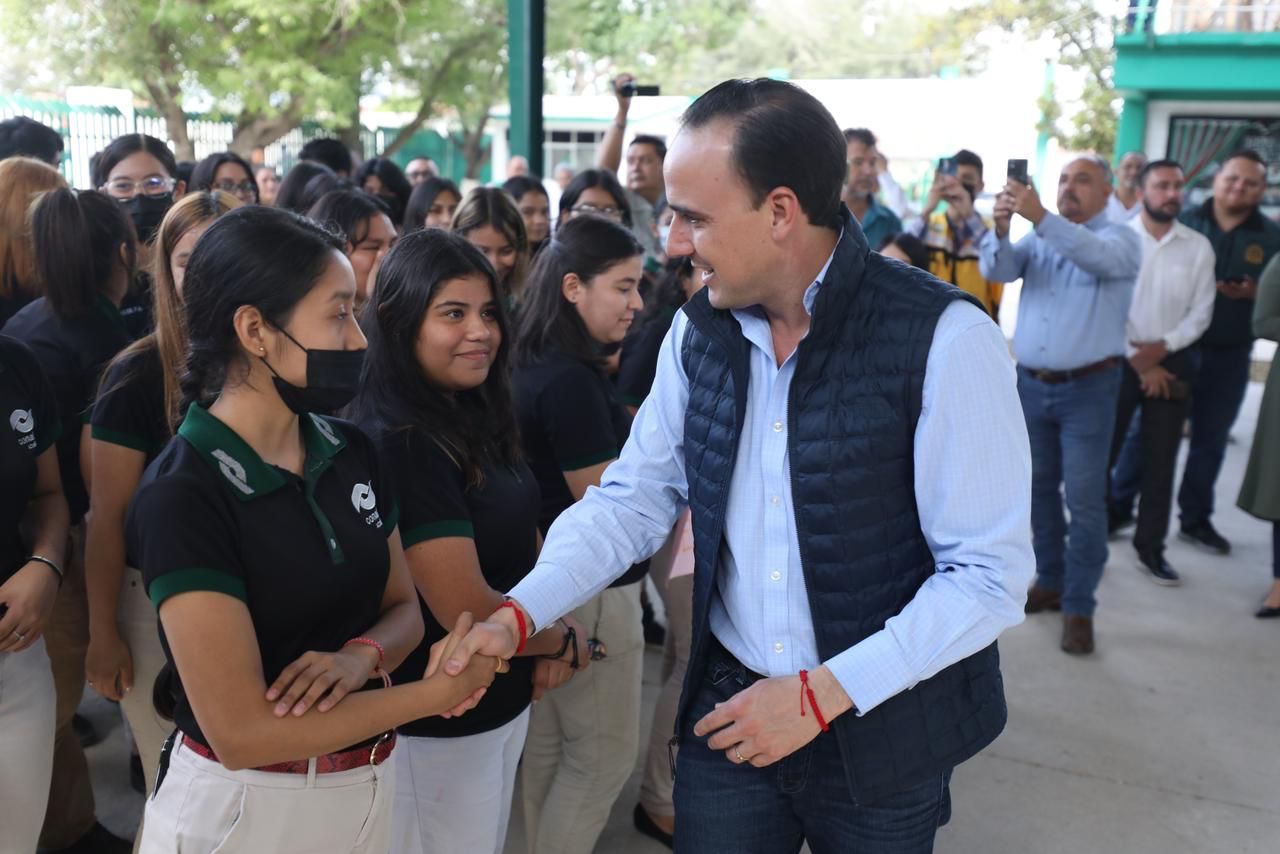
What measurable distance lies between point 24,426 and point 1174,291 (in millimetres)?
5372

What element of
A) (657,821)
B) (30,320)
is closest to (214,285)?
(30,320)

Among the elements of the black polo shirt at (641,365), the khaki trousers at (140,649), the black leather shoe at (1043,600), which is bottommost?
the black leather shoe at (1043,600)

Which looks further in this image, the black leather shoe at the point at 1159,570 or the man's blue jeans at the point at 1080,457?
the black leather shoe at the point at 1159,570

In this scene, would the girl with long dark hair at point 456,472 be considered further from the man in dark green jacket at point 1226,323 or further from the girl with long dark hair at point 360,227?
the man in dark green jacket at point 1226,323

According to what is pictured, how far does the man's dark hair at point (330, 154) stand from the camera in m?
5.68

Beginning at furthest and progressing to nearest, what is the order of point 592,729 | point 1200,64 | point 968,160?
1. point 1200,64
2. point 968,160
3. point 592,729

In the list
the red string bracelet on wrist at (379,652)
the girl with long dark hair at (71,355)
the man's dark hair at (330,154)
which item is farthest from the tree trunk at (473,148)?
the red string bracelet on wrist at (379,652)

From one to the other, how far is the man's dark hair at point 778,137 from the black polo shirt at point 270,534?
81cm

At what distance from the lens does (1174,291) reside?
5805mm

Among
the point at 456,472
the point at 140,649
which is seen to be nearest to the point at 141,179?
the point at 140,649

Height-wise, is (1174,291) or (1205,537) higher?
(1174,291)

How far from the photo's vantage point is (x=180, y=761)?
1.78 metres

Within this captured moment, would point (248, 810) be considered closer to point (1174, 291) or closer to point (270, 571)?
point (270, 571)

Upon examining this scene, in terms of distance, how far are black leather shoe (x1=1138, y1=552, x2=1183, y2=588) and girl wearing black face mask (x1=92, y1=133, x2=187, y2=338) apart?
485 centimetres
